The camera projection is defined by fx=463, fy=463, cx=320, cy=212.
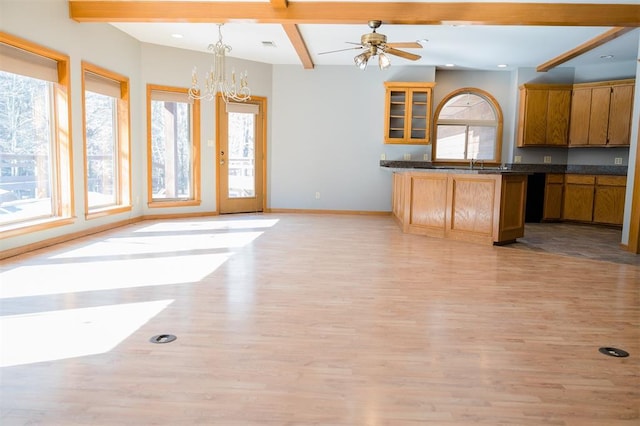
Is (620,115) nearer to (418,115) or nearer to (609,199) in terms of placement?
(609,199)

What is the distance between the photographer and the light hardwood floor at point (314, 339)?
75.6 inches

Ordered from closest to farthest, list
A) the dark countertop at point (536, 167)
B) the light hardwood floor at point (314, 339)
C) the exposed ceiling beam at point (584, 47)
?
the light hardwood floor at point (314, 339), the exposed ceiling beam at point (584, 47), the dark countertop at point (536, 167)

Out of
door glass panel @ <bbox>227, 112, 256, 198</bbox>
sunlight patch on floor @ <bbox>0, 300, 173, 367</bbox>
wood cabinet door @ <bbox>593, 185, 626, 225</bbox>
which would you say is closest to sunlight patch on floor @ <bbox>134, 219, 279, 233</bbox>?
door glass panel @ <bbox>227, 112, 256, 198</bbox>

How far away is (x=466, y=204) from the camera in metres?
5.97

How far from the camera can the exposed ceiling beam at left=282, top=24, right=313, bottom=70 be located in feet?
19.6

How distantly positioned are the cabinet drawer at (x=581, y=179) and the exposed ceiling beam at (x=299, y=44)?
502 centimetres

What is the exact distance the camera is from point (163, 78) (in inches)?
295

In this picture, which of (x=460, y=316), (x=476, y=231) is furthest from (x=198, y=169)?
(x=460, y=316)

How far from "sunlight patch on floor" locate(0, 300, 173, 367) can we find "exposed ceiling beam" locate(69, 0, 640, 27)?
3741 millimetres

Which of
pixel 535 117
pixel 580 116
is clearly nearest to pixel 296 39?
pixel 535 117

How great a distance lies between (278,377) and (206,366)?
377 millimetres

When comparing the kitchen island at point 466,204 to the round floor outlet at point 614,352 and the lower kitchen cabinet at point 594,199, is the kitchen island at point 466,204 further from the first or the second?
the round floor outlet at point 614,352

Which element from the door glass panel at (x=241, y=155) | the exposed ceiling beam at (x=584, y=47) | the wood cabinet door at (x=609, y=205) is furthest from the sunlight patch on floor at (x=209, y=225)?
the wood cabinet door at (x=609, y=205)

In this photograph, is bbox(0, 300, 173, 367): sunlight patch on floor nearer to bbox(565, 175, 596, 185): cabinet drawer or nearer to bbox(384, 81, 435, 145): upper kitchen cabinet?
bbox(384, 81, 435, 145): upper kitchen cabinet
